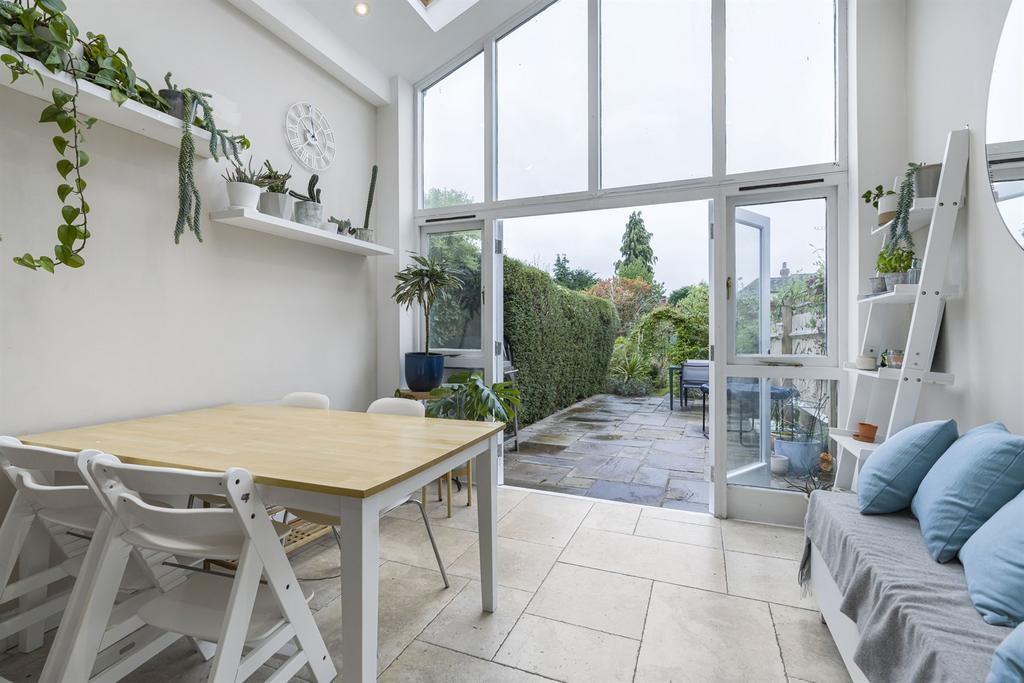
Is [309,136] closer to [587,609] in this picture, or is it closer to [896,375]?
[587,609]

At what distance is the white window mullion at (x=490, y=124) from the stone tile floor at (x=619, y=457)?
2.39 meters

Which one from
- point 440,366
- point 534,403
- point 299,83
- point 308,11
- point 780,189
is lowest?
point 534,403

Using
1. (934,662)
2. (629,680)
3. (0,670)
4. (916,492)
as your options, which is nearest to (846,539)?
(916,492)

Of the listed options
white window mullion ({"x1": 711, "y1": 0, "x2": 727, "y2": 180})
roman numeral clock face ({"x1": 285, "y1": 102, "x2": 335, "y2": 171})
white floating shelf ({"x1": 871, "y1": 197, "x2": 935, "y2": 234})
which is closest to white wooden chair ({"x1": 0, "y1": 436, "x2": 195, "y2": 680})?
roman numeral clock face ({"x1": 285, "y1": 102, "x2": 335, "y2": 171})

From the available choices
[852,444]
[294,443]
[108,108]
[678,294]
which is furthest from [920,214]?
[678,294]

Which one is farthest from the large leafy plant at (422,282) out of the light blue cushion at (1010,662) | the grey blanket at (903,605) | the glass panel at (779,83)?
the light blue cushion at (1010,662)

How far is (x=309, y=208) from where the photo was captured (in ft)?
9.14

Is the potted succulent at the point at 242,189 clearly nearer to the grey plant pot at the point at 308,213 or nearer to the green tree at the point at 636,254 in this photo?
the grey plant pot at the point at 308,213

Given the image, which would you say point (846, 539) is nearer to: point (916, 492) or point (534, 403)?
point (916, 492)

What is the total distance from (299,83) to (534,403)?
13.5 ft

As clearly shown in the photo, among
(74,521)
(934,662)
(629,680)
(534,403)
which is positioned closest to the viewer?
(934,662)

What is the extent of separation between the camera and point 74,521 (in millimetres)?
1471

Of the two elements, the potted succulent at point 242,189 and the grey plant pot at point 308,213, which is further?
the grey plant pot at point 308,213

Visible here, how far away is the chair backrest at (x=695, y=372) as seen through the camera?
6.38 meters
